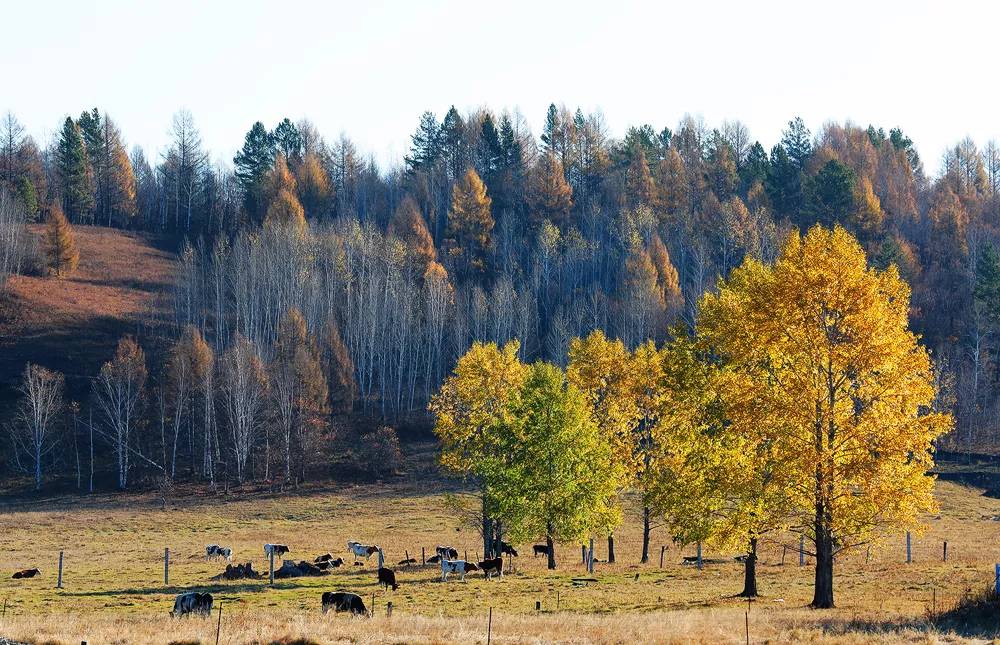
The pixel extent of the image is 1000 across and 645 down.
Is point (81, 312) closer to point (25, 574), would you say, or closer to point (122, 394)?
point (122, 394)

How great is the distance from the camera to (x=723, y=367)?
32844mm

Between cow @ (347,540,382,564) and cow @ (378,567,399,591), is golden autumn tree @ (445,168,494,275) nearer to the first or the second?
cow @ (347,540,382,564)

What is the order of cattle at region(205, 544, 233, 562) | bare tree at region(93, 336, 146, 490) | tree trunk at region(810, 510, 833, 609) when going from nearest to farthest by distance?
tree trunk at region(810, 510, 833, 609)
cattle at region(205, 544, 233, 562)
bare tree at region(93, 336, 146, 490)

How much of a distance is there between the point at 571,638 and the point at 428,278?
92094 mm

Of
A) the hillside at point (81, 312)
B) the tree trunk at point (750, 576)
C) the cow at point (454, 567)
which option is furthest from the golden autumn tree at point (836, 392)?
the hillside at point (81, 312)

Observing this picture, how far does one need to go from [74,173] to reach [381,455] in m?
84.1

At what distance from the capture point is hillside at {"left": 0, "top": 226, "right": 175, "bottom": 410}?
315 feet

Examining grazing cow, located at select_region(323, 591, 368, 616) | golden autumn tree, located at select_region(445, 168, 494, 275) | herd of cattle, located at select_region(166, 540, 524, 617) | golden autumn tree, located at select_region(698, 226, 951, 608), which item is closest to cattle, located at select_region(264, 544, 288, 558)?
herd of cattle, located at select_region(166, 540, 524, 617)

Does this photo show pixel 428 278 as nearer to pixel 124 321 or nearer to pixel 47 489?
pixel 124 321

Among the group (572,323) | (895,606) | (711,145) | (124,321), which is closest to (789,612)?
(895,606)

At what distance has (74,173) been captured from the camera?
139 m

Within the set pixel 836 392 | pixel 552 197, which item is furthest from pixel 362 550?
pixel 552 197

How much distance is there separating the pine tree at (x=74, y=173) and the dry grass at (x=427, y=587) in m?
80.8

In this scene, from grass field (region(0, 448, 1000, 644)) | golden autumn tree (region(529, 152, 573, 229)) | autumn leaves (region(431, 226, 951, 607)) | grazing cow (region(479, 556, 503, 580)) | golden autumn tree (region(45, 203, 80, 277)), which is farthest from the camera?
golden autumn tree (region(529, 152, 573, 229))
